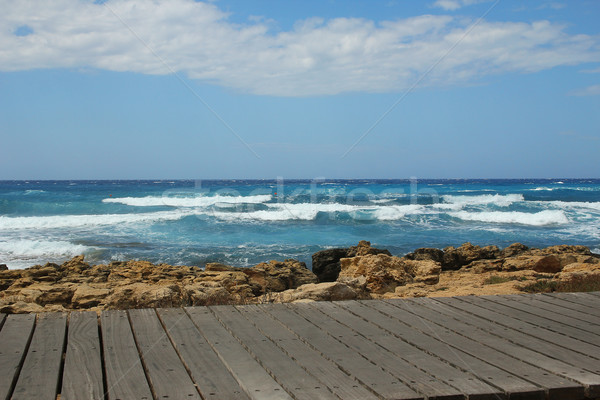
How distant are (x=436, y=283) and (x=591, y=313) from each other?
5.52 metres

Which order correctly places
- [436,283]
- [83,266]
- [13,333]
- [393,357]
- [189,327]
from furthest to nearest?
[83,266], [436,283], [189,327], [13,333], [393,357]

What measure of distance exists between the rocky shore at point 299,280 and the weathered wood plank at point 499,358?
1304 millimetres

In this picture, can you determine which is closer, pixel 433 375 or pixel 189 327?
pixel 433 375

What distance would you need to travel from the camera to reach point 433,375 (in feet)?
9.16

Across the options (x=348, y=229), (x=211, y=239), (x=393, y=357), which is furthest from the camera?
(x=348, y=229)

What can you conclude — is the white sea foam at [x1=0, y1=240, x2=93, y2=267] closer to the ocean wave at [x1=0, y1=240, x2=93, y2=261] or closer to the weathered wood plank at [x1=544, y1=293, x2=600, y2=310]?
the ocean wave at [x1=0, y1=240, x2=93, y2=261]

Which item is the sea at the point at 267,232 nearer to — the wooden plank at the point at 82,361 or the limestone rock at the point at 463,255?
the limestone rock at the point at 463,255

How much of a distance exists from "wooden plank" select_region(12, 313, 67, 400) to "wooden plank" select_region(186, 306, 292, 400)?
2.88 feet

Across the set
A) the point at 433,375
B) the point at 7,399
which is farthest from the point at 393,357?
the point at 7,399

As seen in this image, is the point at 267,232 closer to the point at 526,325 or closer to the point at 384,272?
the point at 384,272

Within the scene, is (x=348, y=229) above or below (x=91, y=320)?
below

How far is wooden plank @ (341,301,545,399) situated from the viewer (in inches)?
104

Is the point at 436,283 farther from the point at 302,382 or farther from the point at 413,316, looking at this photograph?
the point at 302,382

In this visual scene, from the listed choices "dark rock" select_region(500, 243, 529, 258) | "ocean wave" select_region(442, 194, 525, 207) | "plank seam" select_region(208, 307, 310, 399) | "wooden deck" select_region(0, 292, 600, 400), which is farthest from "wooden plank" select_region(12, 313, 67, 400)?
"ocean wave" select_region(442, 194, 525, 207)
